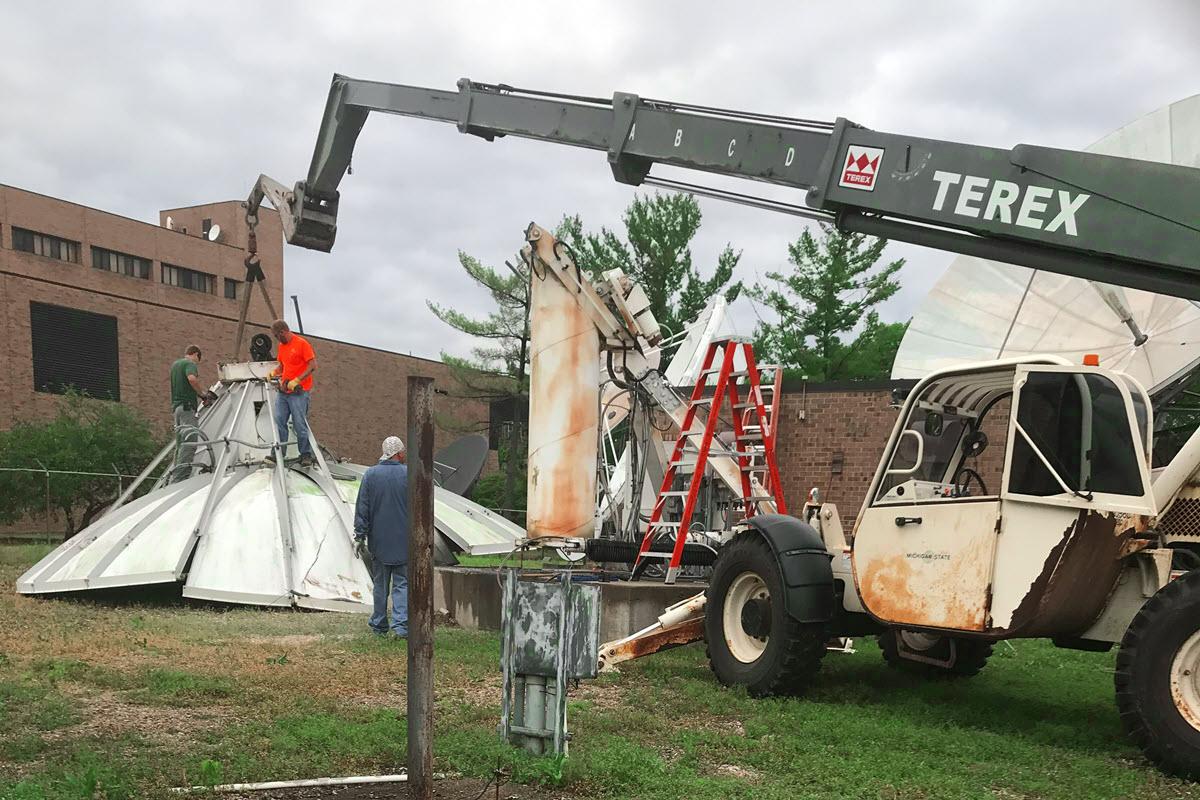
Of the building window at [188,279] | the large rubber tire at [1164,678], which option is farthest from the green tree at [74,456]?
the large rubber tire at [1164,678]

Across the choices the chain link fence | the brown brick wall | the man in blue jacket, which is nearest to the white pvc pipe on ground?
the man in blue jacket

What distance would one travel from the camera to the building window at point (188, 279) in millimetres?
48219

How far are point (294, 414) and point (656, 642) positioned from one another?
743 cm

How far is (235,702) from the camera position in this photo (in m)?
7.07

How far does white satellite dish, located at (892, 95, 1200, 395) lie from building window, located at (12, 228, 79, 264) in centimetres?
3732

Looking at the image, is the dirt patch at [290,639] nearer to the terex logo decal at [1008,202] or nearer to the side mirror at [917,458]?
the side mirror at [917,458]

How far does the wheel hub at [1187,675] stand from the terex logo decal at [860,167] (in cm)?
366

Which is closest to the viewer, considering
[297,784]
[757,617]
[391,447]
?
[297,784]

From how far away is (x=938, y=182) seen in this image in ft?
24.7

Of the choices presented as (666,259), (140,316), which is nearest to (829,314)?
(666,259)

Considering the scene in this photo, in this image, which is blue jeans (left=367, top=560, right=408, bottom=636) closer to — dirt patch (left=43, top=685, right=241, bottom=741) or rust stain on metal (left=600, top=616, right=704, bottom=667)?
rust stain on metal (left=600, top=616, right=704, bottom=667)

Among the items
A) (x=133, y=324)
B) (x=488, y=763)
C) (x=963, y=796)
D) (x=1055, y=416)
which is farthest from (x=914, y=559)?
(x=133, y=324)

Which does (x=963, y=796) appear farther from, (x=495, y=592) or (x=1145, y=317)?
(x=1145, y=317)

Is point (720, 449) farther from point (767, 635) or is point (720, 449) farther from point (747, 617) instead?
point (767, 635)
